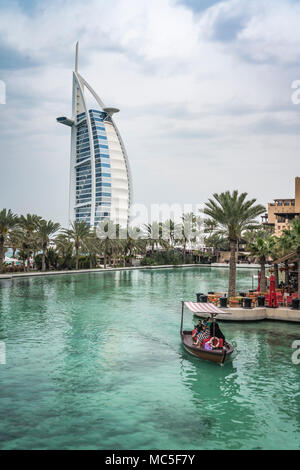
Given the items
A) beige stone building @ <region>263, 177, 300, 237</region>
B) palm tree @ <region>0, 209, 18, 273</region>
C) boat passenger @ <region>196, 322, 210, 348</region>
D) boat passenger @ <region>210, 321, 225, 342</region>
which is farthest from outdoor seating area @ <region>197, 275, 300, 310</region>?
beige stone building @ <region>263, 177, 300, 237</region>

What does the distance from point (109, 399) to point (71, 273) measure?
58.1 metres

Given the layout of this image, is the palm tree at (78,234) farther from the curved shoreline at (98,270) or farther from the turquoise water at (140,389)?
the turquoise water at (140,389)

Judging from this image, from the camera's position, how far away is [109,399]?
1425 centimetres

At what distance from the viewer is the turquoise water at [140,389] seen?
11.7 meters

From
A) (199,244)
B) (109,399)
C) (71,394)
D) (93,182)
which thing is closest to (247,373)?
(109,399)

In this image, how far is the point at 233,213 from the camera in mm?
32531

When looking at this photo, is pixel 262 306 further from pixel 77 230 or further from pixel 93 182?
→ pixel 93 182

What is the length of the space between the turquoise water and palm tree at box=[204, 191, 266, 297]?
7.16m

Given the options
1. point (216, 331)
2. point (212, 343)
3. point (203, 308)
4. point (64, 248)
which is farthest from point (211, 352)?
point (64, 248)

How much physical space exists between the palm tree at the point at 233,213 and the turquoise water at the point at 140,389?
23.5ft

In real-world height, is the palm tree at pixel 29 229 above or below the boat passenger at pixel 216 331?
above

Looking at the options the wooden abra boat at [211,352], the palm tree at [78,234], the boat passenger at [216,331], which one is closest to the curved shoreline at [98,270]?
the palm tree at [78,234]

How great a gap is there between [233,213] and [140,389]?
65.4 ft

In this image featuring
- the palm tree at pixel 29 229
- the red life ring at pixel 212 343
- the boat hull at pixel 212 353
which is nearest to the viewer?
the boat hull at pixel 212 353
